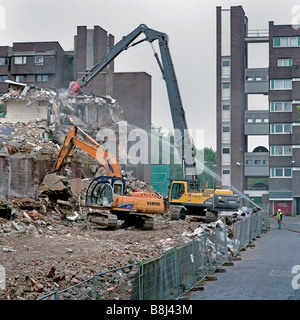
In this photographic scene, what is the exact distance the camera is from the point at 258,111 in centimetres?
7825

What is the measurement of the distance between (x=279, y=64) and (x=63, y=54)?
2893 cm

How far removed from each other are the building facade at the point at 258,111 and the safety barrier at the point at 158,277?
178 feet

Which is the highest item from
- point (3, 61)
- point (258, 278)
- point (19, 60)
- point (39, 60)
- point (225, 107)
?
point (3, 61)

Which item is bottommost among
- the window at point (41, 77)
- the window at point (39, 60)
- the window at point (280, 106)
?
the window at point (280, 106)

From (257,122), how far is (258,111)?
4.88ft

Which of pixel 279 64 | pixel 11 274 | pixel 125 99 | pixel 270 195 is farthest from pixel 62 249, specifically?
pixel 279 64

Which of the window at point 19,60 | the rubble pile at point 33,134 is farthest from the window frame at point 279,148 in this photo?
the rubble pile at point 33,134

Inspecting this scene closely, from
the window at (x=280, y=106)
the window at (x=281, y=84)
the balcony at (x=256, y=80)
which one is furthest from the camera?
the balcony at (x=256, y=80)

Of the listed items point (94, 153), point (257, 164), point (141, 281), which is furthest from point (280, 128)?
point (141, 281)

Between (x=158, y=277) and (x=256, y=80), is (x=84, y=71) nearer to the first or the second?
(x=256, y=80)

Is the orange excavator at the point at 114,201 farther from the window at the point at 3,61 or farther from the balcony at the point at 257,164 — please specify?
the window at the point at 3,61

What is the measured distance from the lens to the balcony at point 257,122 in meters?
77.5

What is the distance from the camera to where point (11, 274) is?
14562mm
